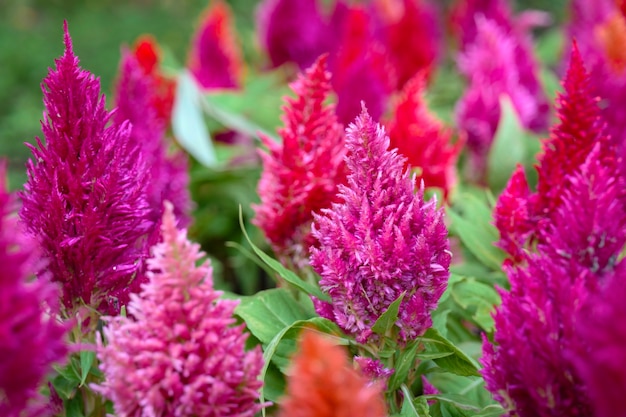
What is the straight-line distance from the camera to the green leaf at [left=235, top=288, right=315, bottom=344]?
1358mm

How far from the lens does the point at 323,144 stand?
1.48 meters

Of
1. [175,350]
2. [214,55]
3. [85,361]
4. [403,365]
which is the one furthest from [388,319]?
[214,55]

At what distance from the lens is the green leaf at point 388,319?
3.76 feet

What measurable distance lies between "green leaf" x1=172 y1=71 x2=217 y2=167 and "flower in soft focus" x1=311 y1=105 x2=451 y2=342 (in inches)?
53.0

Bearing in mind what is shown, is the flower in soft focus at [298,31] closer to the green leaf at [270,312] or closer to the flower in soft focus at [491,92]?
the flower in soft focus at [491,92]

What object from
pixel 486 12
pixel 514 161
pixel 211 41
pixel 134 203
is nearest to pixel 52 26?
pixel 211 41

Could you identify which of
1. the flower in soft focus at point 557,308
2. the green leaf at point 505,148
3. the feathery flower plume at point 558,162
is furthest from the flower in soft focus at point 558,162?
the green leaf at point 505,148

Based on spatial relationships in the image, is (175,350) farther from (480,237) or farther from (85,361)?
(480,237)

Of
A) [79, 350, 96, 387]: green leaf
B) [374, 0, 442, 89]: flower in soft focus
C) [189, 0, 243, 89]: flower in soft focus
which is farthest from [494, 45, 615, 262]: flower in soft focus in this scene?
[189, 0, 243, 89]: flower in soft focus

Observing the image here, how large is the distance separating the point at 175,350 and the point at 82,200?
36 centimetres

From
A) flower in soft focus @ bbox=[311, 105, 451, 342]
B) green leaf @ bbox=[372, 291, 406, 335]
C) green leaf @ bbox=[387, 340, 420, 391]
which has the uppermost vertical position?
flower in soft focus @ bbox=[311, 105, 451, 342]

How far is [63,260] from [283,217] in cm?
46

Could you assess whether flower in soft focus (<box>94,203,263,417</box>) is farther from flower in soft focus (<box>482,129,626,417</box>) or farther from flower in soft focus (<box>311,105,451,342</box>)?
flower in soft focus (<box>482,129,626,417</box>)

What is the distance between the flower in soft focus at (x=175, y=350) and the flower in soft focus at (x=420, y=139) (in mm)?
894
